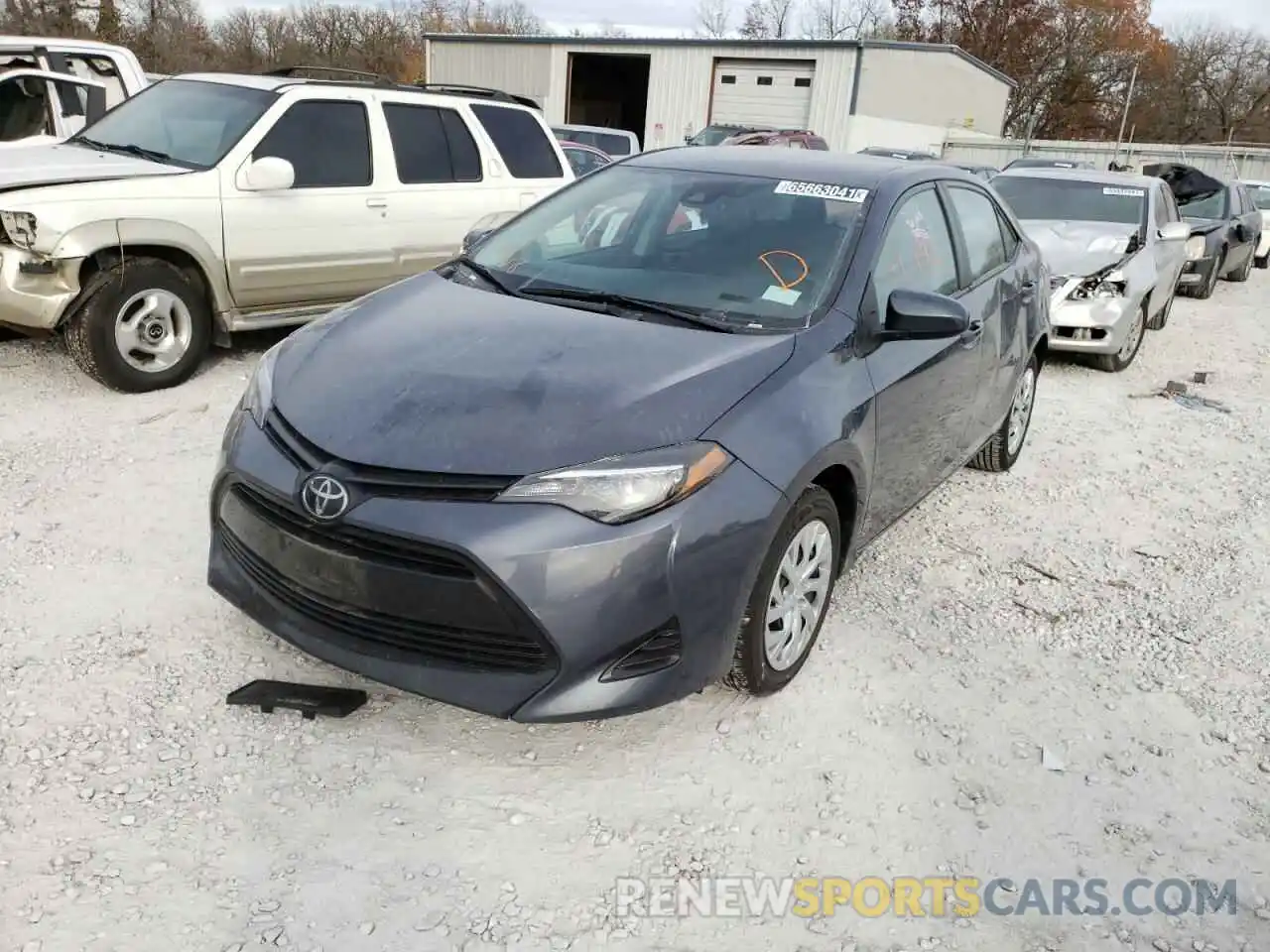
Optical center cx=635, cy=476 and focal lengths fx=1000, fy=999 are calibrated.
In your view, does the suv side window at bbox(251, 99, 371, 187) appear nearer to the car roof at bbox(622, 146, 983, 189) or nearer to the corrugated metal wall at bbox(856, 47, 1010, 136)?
the car roof at bbox(622, 146, 983, 189)

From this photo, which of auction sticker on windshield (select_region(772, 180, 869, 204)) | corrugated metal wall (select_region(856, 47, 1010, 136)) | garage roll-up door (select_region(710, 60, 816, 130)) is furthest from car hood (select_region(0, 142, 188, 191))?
corrugated metal wall (select_region(856, 47, 1010, 136))

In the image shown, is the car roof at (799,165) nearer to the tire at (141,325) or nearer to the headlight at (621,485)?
the headlight at (621,485)

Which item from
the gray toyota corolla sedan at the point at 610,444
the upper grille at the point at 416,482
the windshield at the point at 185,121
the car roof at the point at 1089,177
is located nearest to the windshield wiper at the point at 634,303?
the gray toyota corolla sedan at the point at 610,444

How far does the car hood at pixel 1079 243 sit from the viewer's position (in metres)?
8.22

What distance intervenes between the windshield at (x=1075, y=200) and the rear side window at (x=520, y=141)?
4.13 meters

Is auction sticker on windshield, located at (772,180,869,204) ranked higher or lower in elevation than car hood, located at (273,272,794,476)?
higher

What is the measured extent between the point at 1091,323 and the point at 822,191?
5162 mm

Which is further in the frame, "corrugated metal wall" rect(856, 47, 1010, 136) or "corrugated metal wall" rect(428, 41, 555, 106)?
"corrugated metal wall" rect(428, 41, 555, 106)

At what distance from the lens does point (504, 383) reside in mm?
2887

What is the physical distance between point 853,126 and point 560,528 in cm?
3191

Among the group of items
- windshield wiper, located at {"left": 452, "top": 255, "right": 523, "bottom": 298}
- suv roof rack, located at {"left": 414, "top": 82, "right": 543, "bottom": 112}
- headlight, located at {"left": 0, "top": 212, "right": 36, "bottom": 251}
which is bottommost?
headlight, located at {"left": 0, "top": 212, "right": 36, "bottom": 251}

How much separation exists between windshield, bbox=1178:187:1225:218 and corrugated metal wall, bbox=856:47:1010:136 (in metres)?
18.5

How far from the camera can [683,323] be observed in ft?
10.8

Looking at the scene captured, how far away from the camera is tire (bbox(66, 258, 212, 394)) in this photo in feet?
18.1
